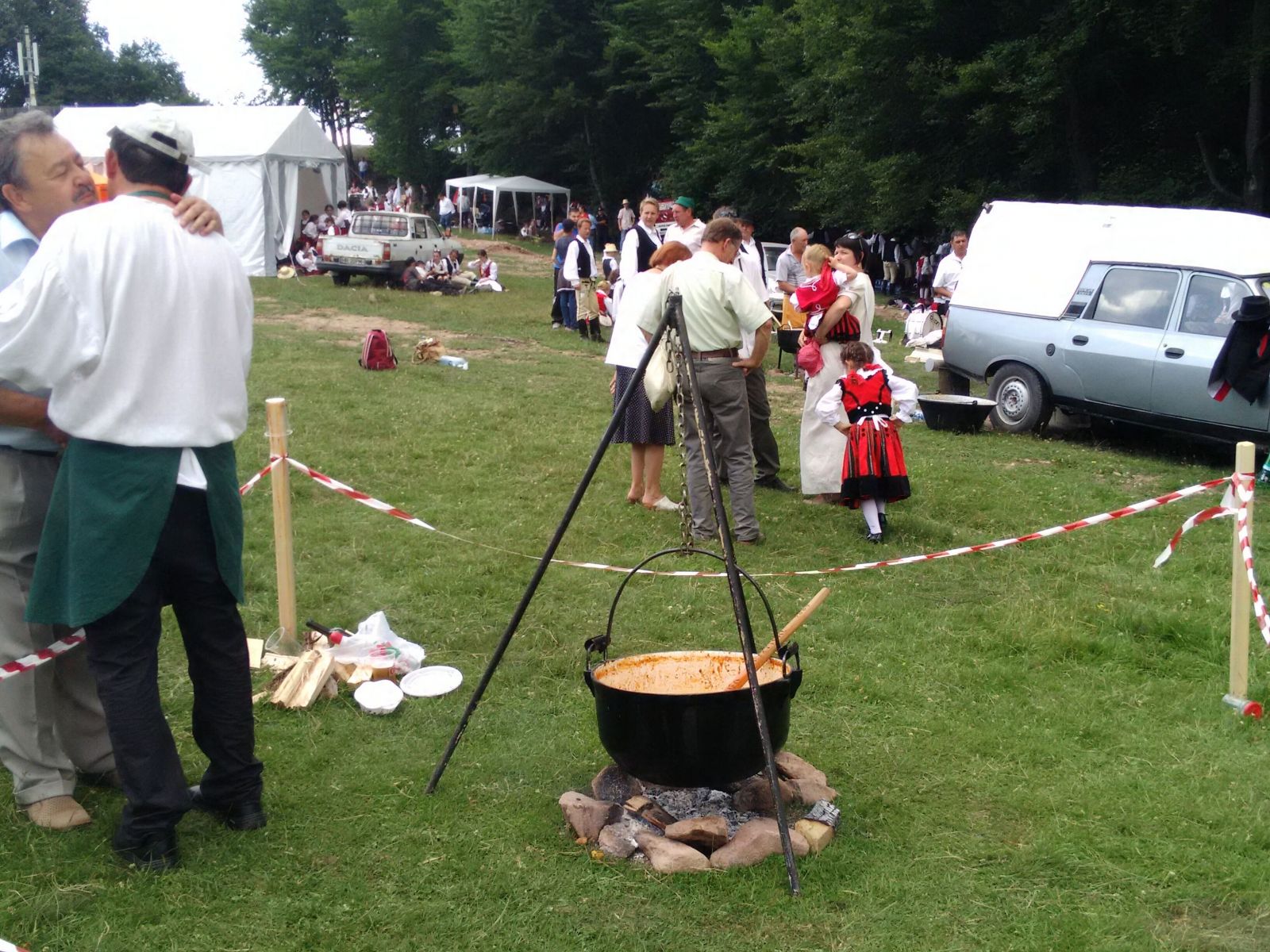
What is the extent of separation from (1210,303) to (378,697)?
8.40 m

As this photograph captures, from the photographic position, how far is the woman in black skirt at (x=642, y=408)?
7727 millimetres

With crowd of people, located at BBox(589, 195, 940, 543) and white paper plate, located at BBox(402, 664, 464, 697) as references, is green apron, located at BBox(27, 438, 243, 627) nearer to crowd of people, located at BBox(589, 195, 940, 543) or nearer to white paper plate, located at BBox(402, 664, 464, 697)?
white paper plate, located at BBox(402, 664, 464, 697)

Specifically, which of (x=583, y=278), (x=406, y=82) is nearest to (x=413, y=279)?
(x=583, y=278)

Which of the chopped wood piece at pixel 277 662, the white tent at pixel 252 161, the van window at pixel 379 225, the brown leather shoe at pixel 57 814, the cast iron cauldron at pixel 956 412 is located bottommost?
the brown leather shoe at pixel 57 814

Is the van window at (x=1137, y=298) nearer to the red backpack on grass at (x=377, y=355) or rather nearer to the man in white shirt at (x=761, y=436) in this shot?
the man in white shirt at (x=761, y=436)

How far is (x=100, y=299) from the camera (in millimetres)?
3314

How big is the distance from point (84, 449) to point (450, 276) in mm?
23157

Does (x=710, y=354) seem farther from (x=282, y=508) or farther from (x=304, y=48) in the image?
(x=304, y=48)

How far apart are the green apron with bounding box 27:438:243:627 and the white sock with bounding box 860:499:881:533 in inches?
197

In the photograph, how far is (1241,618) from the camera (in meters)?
4.95

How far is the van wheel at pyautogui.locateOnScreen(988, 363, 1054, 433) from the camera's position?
11.6m

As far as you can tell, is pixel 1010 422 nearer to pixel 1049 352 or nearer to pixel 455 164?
pixel 1049 352

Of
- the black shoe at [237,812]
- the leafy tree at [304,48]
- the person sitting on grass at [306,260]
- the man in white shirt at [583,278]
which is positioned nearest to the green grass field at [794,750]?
the black shoe at [237,812]

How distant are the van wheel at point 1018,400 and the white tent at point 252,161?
19.7 metres
